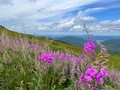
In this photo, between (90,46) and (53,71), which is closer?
(90,46)

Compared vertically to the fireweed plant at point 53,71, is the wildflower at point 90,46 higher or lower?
higher

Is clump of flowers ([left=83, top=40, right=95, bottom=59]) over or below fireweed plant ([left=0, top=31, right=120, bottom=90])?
over

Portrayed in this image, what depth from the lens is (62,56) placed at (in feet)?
25.6

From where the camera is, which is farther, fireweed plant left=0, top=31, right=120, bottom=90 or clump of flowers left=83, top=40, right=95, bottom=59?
clump of flowers left=83, top=40, right=95, bottom=59

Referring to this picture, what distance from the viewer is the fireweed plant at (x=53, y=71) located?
2982 mm

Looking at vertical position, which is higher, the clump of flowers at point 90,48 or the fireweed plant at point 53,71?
the clump of flowers at point 90,48

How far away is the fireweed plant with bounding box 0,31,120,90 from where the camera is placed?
298 centimetres

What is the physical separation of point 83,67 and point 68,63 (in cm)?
151

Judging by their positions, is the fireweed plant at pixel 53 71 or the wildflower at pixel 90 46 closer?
the fireweed plant at pixel 53 71

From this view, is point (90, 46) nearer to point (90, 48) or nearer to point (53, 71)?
point (90, 48)

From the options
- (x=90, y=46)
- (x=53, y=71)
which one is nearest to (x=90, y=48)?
(x=90, y=46)

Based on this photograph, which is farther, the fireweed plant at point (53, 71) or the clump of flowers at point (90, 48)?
the clump of flowers at point (90, 48)

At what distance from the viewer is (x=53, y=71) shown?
6.77 metres

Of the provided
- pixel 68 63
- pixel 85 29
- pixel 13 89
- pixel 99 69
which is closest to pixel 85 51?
pixel 85 29
